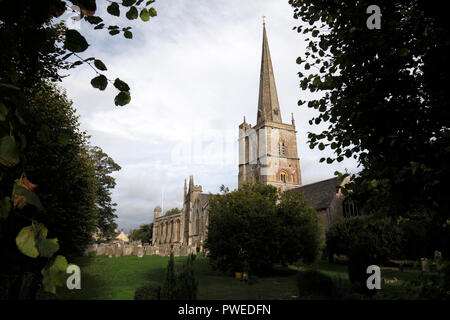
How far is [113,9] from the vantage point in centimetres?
195

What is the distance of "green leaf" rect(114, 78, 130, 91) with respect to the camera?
1776 millimetres

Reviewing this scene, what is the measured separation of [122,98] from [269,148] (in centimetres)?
5569

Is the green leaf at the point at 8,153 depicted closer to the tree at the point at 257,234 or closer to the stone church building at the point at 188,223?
the tree at the point at 257,234

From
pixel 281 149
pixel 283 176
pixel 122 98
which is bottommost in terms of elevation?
pixel 122 98

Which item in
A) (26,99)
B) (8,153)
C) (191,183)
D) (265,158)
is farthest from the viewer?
(191,183)

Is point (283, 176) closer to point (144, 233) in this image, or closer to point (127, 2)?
point (127, 2)

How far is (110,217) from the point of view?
115ft

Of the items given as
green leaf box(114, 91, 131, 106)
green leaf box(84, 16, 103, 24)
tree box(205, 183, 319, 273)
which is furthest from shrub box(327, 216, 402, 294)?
green leaf box(84, 16, 103, 24)

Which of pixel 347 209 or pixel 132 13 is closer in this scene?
pixel 132 13

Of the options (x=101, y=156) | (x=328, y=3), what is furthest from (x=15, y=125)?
(x=101, y=156)

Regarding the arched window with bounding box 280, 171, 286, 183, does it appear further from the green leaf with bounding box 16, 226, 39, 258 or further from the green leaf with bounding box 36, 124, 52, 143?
the green leaf with bounding box 16, 226, 39, 258

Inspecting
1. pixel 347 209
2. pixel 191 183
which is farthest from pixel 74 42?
pixel 191 183

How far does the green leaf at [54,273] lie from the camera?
4.15 ft
